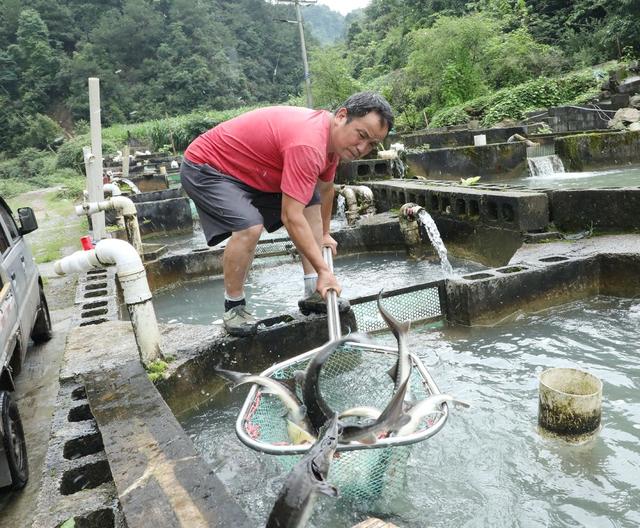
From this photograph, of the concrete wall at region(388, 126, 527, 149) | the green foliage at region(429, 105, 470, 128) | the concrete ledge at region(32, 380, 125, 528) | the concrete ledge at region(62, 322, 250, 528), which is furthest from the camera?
the green foliage at region(429, 105, 470, 128)

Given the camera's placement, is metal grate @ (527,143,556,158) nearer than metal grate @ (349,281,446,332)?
No

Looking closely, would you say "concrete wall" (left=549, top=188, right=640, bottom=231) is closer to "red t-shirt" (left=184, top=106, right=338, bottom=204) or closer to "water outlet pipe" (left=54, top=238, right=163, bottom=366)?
"red t-shirt" (left=184, top=106, right=338, bottom=204)

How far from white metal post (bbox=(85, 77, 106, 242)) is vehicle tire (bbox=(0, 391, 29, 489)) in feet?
15.1

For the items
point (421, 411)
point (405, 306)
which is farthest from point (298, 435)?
point (405, 306)

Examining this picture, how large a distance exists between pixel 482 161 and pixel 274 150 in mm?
11297

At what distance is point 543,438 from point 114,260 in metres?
3.00

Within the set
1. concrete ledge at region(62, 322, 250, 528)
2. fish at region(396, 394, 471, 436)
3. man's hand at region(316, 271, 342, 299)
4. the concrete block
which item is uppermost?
the concrete block

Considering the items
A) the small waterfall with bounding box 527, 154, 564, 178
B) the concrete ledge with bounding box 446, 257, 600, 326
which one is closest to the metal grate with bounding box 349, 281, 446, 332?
the concrete ledge with bounding box 446, 257, 600, 326

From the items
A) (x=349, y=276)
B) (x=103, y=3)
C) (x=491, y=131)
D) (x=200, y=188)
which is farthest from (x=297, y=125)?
(x=103, y=3)

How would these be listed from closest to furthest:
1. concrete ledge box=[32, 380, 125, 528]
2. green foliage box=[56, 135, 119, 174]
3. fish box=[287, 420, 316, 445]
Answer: concrete ledge box=[32, 380, 125, 528], fish box=[287, 420, 316, 445], green foliage box=[56, 135, 119, 174]

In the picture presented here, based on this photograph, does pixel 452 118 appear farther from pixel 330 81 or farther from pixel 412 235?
pixel 330 81

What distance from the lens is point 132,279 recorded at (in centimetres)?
335

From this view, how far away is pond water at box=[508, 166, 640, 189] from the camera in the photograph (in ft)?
35.6

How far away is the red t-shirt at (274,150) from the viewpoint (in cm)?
321
